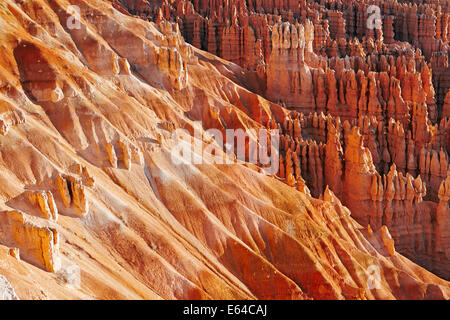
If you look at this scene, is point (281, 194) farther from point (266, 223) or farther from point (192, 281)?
point (192, 281)

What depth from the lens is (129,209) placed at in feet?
108

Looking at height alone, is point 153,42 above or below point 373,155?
above

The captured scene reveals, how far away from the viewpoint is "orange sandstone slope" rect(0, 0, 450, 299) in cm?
2789

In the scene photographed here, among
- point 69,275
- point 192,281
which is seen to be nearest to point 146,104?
point 192,281

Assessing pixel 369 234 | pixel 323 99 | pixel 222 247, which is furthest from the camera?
pixel 323 99

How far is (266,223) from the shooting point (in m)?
37.9

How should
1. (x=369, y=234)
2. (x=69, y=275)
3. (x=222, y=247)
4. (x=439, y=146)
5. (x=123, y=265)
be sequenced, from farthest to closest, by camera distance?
(x=439, y=146) → (x=369, y=234) → (x=222, y=247) → (x=123, y=265) → (x=69, y=275)

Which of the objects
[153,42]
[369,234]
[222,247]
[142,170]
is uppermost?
[153,42]

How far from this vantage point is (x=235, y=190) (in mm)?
39188

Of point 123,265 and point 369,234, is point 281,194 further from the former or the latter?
point 123,265

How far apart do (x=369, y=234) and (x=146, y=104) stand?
15229 millimetres

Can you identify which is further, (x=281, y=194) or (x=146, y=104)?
(x=146, y=104)

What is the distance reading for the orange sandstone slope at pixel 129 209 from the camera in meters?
27.9

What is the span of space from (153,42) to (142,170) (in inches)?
734
